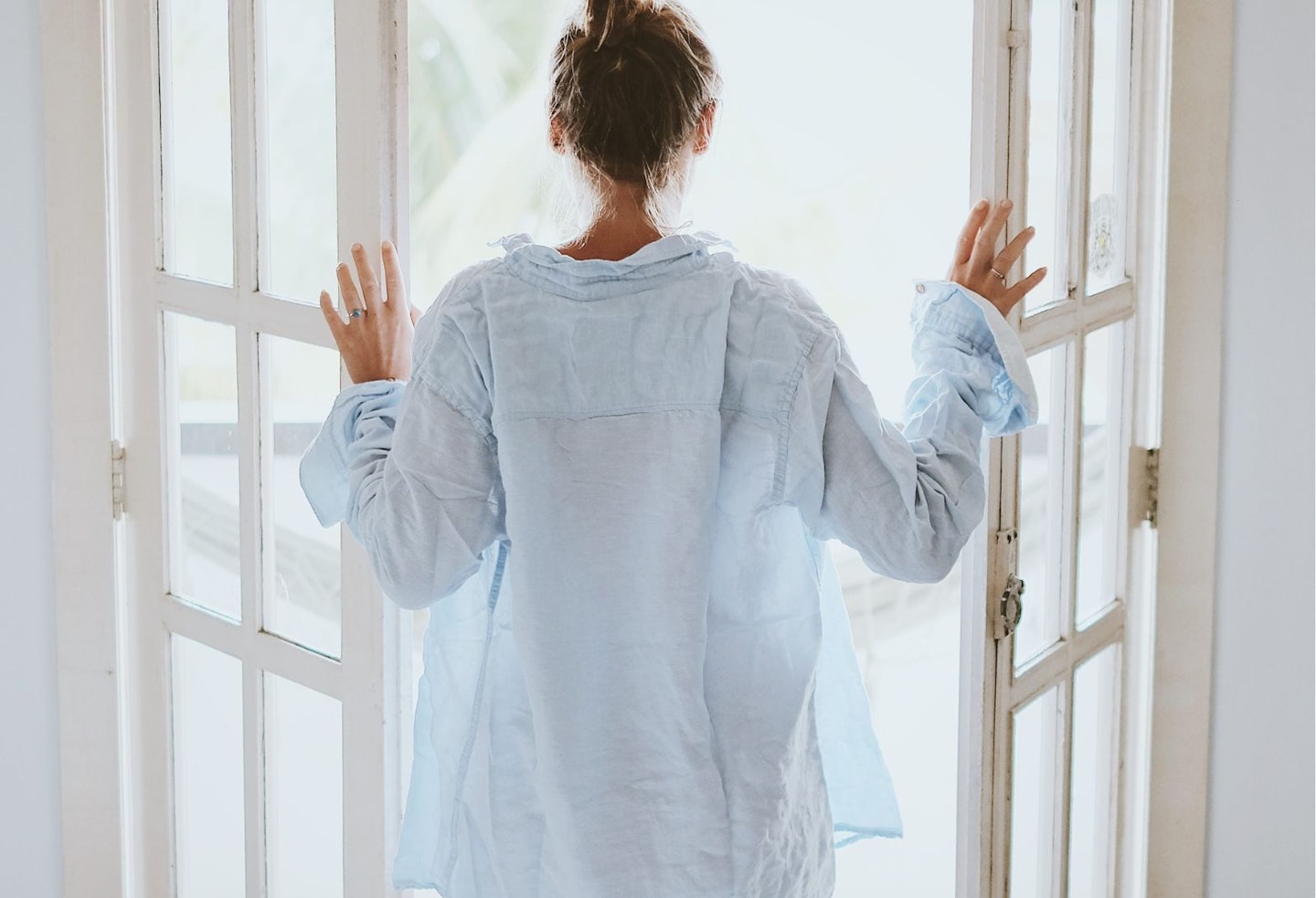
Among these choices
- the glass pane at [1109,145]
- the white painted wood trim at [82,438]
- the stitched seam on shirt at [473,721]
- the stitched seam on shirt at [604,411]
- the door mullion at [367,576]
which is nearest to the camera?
the stitched seam on shirt at [604,411]

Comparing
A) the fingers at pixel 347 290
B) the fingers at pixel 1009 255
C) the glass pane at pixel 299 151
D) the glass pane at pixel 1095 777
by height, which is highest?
the glass pane at pixel 299 151

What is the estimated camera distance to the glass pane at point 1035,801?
1532 millimetres

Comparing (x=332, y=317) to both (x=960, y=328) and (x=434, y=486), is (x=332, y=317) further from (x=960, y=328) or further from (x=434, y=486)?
(x=960, y=328)

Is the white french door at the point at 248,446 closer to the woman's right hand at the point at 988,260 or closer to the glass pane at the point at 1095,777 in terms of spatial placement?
the woman's right hand at the point at 988,260

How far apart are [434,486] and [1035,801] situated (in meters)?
0.92

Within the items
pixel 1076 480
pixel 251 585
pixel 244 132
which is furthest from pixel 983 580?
pixel 244 132

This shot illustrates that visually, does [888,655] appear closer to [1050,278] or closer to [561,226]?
[1050,278]

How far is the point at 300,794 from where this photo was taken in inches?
59.6

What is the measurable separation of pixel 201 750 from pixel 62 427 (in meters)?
0.45

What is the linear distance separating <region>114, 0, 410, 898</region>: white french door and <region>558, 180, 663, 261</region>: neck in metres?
0.29

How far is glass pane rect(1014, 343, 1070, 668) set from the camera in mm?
1468

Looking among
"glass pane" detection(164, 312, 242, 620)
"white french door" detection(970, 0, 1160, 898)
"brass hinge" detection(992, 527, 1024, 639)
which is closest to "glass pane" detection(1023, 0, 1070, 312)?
"white french door" detection(970, 0, 1160, 898)

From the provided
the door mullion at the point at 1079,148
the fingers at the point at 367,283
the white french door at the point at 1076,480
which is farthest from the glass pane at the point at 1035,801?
the fingers at the point at 367,283

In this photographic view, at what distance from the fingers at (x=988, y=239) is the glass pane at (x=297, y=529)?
0.68 meters
